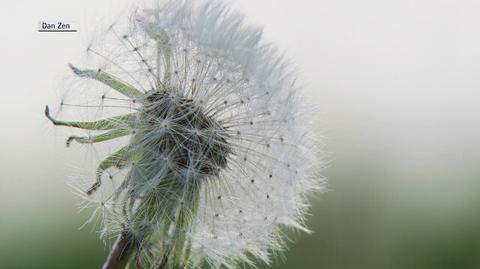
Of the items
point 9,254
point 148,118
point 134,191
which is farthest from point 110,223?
point 9,254

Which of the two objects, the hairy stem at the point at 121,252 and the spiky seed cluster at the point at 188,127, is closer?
the hairy stem at the point at 121,252

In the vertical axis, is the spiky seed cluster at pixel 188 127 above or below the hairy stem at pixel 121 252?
above

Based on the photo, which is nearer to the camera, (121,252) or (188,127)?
(121,252)

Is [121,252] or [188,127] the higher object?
[188,127]

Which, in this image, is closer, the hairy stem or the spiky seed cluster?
the hairy stem

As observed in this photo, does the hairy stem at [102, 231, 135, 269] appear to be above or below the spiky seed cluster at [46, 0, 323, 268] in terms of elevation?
below

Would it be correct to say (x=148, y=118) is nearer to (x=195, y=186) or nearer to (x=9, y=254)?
(x=195, y=186)
